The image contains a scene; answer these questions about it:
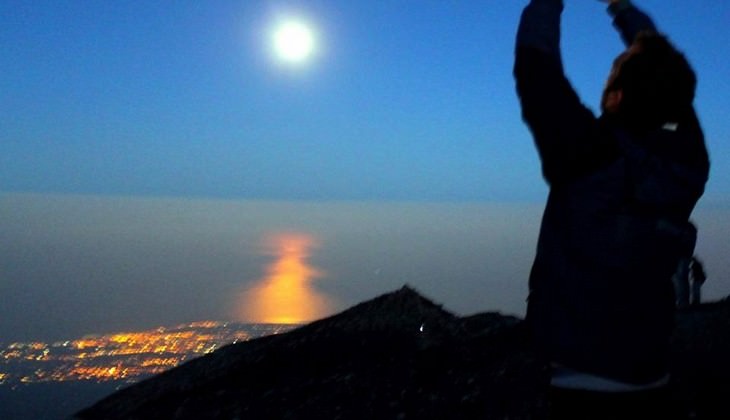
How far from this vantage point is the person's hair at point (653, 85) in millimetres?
2629

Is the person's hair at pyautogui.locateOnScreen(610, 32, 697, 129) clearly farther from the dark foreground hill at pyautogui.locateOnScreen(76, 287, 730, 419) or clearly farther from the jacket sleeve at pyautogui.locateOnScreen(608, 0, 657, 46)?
the dark foreground hill at pyautogui.locateOnScreen(76, 287, 730, 419)

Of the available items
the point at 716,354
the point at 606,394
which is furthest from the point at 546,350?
the point at 716,354

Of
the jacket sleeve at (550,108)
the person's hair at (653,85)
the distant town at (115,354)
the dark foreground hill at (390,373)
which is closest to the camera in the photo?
the jacket sleeve at (550,108)

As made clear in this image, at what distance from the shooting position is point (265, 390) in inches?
321

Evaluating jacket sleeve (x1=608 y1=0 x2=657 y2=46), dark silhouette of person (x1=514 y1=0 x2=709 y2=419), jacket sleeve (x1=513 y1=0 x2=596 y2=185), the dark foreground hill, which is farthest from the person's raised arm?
the dark foreground hill

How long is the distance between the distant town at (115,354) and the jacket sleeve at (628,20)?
2344 inches

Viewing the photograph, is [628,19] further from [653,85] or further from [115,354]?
[115,354]

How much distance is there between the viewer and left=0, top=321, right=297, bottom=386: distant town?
243 ft

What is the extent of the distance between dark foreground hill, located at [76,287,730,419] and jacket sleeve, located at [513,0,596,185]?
15.1 feet

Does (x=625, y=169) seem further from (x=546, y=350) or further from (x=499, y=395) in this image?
(x=499, y=395)

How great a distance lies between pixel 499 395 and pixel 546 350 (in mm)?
4713

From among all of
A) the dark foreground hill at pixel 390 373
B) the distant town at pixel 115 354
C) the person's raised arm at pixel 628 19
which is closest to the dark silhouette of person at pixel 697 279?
the dark foreground hill at pixel 390 373

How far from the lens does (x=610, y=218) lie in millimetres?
2582

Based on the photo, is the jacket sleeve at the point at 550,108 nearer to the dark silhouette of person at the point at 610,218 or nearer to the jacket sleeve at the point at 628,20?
the dark silhouette of person at the point at 610,218
